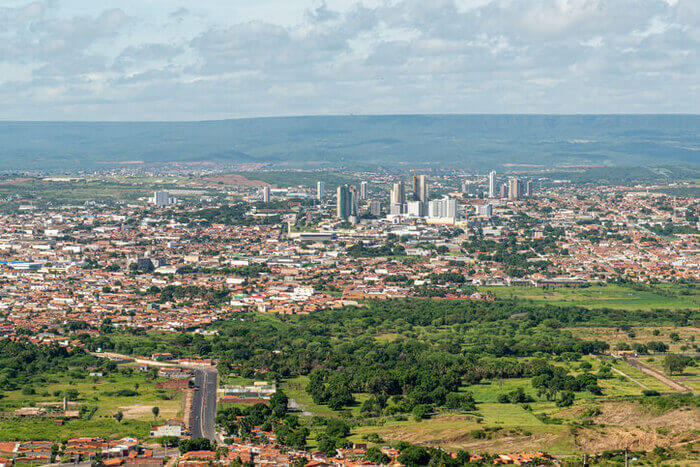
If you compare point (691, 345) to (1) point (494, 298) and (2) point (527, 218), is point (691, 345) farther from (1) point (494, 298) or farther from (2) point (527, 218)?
(2) point (527, 218)

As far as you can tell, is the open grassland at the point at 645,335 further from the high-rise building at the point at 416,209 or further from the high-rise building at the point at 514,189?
the high-rise building at the point at 514,189

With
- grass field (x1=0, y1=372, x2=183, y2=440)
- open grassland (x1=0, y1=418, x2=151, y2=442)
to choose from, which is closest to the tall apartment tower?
grass field (x1=0, y1=372, x2=183, y2=440)

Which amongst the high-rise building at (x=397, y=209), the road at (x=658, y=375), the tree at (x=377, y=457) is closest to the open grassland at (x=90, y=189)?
the high-rise building at (x=397, y=209)

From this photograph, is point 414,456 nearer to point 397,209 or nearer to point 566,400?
point 566,400

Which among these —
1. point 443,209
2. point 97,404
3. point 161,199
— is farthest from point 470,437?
point 161,199

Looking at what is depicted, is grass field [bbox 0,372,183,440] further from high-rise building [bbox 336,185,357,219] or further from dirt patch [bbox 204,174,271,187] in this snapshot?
dirt patch [bbox 204,174,271,187]
